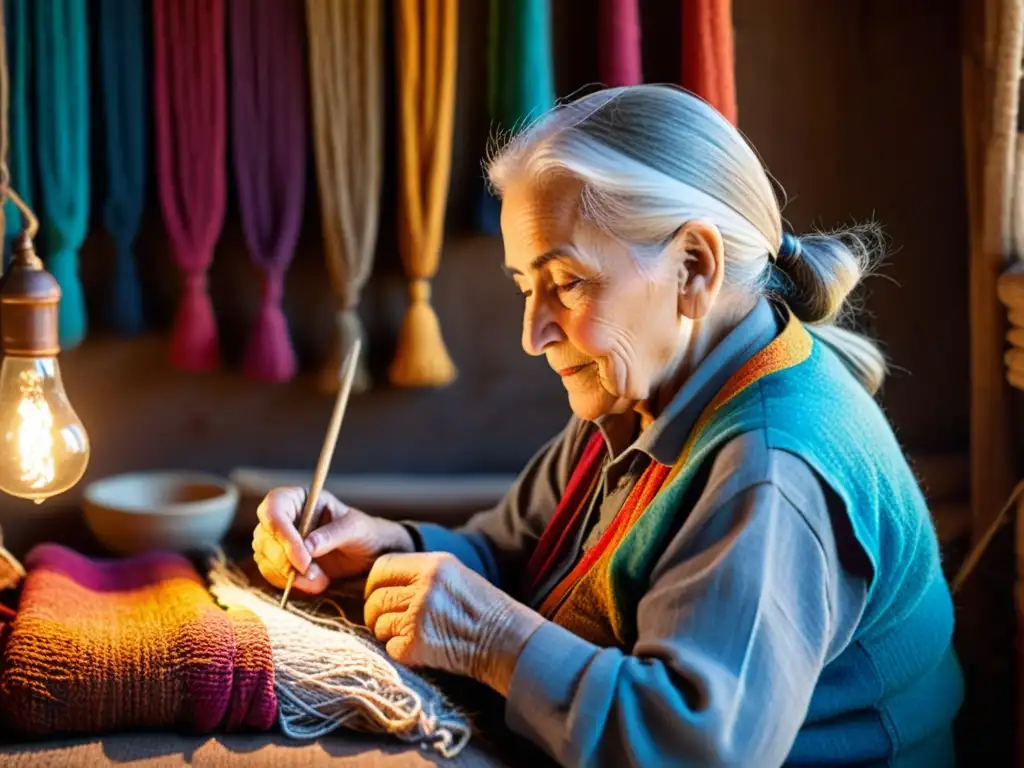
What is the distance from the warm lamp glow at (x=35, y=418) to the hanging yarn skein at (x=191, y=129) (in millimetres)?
549

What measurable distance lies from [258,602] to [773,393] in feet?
2.29

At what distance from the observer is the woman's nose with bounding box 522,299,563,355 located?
135 centimetres

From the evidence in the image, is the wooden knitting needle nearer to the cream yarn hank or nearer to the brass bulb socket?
the cream yarn hank

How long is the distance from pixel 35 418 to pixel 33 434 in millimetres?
22

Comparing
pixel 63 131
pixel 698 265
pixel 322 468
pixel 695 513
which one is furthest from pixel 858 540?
pixel 63 131

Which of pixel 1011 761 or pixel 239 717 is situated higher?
pixel 239 717

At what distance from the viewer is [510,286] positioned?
2299mm

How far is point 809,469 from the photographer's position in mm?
1202

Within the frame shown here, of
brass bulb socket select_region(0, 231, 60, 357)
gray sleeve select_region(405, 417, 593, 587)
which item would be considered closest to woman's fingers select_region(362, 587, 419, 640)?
gray sleeve select_region(405, 417, 593, 587)

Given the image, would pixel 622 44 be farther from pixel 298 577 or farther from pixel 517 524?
pixel 298 577

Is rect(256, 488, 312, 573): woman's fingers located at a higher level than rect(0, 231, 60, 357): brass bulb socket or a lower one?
lower

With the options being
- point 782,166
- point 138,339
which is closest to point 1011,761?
point 782,166

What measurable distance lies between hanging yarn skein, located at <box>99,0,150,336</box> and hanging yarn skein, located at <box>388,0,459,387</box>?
0.46 m

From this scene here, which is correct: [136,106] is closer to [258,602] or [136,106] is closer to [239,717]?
[258,602]
